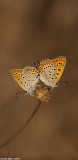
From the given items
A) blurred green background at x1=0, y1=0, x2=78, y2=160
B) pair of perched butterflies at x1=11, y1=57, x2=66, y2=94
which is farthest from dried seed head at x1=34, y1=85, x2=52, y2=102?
blurred green background at x1=0, y1=0, x2=78, y2=160

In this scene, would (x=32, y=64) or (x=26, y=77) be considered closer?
(x=26, y=77)

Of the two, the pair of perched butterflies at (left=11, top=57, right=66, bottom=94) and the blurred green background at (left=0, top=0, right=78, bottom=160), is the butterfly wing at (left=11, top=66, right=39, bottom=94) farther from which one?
the blurred green background at (left=0, top=0, right=78, bottom=160)

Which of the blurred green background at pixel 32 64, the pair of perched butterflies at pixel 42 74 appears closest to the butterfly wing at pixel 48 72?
the pair of perched butterflies at pixel 42 74

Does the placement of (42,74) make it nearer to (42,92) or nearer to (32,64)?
(42,92)

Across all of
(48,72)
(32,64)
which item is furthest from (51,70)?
(32,64)

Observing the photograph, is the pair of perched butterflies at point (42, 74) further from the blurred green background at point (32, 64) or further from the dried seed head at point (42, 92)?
the blurred green background at point (32, 64)
